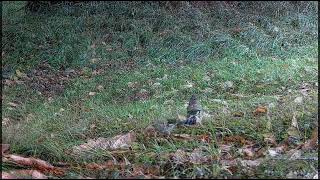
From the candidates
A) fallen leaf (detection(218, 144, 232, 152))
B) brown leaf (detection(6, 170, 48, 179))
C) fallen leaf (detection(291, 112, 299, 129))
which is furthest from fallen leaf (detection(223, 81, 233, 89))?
brown leaf (detection(6, 170, 48, 179))

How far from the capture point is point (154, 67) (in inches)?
300

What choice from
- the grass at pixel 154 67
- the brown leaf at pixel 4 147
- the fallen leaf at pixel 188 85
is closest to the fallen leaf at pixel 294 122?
the grass at pixel 154 67

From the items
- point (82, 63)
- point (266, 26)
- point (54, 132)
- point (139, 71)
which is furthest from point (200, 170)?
point (266, 26)

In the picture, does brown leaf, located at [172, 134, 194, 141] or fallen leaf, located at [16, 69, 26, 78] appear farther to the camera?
fallen leaf, located at [16, 69, 26, 78]

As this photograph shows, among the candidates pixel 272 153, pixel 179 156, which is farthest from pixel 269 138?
pixel 179 156

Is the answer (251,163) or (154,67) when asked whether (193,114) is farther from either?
(154,67)

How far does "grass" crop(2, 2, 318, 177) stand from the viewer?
3746mm

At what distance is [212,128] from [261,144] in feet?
1.33

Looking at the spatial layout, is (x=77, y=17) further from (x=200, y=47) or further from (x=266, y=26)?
(x=266, y=26)

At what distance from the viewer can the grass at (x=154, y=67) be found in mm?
3746

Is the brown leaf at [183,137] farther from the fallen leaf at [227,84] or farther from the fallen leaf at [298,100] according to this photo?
the fallen leaf at [227,84]

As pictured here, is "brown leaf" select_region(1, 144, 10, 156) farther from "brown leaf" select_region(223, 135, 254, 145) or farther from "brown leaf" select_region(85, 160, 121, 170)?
"brown leaf" select_region(223, 135, 254, 145)

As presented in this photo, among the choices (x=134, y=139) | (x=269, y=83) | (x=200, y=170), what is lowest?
(x=269, y=83)

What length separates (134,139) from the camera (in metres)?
3.66
